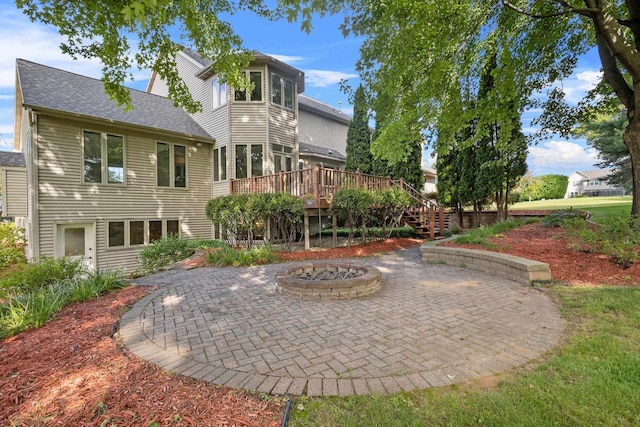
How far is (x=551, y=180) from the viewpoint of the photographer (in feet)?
116

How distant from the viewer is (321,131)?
18625 millimetres

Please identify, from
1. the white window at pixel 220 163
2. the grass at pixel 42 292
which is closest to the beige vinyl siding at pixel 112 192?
the white window at pixel 220 163

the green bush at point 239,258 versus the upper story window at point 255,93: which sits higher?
the upper story window at point 255,93

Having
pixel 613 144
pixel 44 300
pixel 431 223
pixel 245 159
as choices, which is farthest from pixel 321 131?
pixel 44 300

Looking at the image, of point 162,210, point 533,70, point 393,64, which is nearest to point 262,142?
point 162,210

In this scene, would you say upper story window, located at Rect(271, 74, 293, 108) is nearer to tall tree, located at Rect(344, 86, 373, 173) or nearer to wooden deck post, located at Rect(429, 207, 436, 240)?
tall tree, located at Rect(344, 86, 373, 173)

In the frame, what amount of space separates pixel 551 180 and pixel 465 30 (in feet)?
119

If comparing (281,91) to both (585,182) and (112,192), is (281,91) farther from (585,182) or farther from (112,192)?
(585,182)

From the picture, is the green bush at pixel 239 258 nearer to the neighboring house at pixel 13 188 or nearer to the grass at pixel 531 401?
the grass at pixel 531 401

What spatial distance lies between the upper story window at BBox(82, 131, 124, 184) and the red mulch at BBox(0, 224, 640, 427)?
8962mm

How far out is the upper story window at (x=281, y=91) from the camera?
13465 millimetres

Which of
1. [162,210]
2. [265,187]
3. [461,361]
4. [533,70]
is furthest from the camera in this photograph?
[162,210]

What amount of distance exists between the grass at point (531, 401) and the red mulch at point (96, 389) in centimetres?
55

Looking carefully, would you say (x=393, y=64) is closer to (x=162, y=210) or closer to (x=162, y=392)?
(x=162, y=392)
